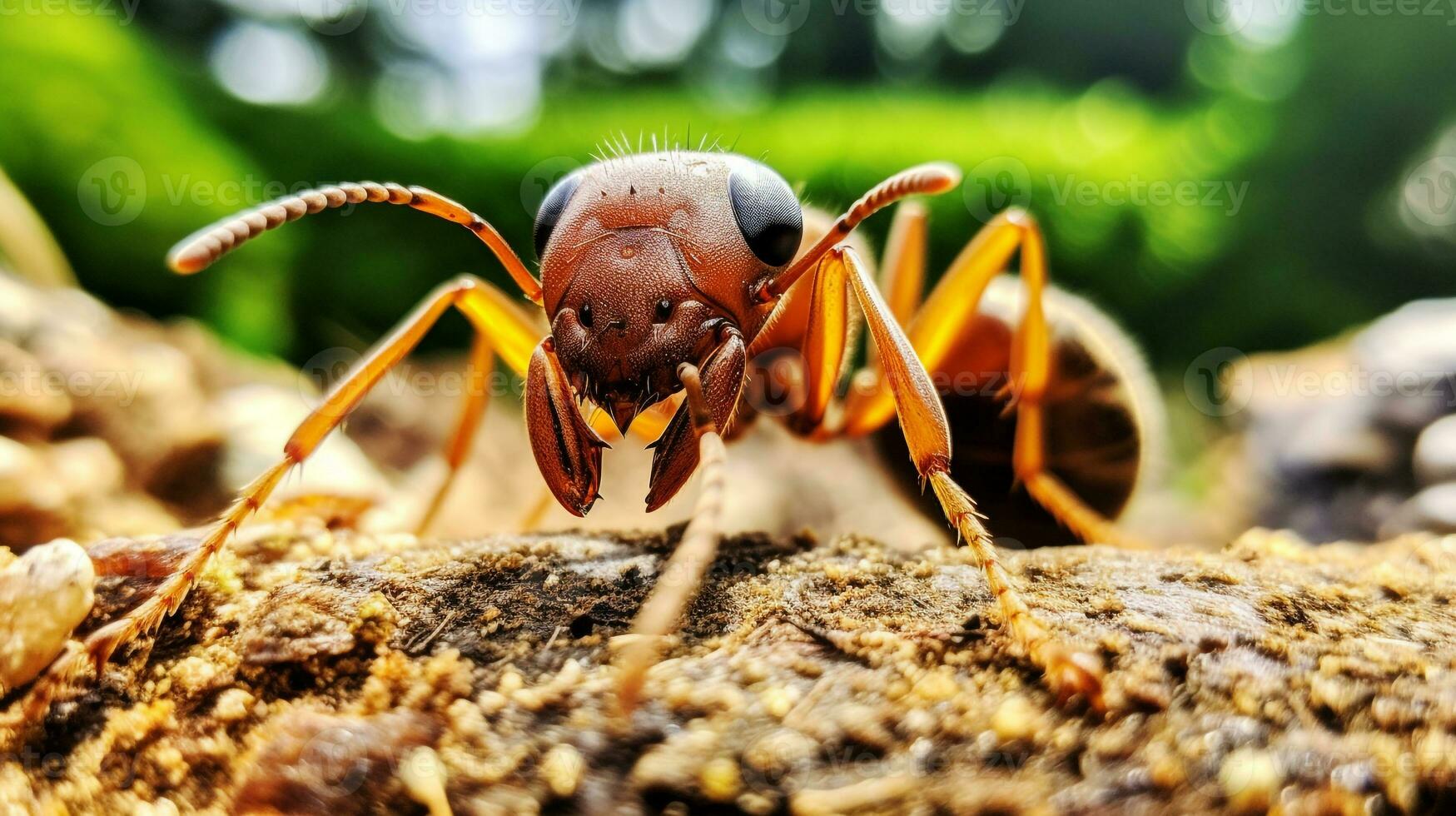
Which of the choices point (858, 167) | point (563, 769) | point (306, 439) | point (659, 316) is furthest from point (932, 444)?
point (858, 167)

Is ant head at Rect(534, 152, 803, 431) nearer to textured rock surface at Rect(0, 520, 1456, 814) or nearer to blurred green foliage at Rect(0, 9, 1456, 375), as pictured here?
textured rock surface at Rect(0, 520, 1456, 814)

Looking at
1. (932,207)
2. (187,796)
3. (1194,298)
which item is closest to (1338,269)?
(1194,298)

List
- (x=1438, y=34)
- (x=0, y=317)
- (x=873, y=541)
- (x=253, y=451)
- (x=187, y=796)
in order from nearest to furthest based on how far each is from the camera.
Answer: (x=187, y=796) < (x=873, y=541) < (x=0, y=317) < (x=253, y=451) < (x=1438, y=34)

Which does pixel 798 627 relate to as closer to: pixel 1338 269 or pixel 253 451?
pixel 253 451

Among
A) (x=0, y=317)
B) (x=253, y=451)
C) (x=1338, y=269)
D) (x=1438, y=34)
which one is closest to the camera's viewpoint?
(x=0, y=317)

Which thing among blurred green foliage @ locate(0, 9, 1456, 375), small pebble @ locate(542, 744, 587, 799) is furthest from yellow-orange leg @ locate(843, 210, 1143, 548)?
blurred green foliage @ locate(0, 9, 1456, 375)

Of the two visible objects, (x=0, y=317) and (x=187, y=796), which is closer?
(x=187, y=796)
